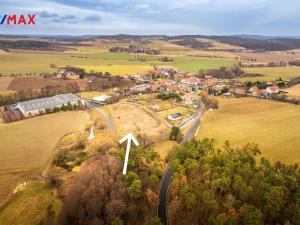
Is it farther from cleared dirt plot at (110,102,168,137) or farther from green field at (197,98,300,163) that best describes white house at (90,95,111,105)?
green field at (197,98,300,163)

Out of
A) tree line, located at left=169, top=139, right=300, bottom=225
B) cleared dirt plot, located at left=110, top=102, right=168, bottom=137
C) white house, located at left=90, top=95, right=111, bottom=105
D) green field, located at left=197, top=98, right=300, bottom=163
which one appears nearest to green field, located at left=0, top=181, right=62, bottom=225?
tree line, located at left=169, top=139, right=300, bottom=225

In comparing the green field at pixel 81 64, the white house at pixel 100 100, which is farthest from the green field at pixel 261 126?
the green field at pixel 81 64

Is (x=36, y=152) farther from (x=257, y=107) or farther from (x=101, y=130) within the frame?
(x=257, y=107)

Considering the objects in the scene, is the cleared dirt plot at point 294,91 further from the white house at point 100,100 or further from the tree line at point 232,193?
the white house at point 100,100

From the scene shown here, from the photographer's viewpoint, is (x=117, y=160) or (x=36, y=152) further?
(x=36, y=152)

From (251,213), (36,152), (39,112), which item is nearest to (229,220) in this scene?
(251,213)

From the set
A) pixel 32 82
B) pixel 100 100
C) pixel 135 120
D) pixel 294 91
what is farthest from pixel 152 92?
pixel 294 91

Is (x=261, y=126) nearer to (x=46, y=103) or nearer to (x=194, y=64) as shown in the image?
(x=46, y=103)
